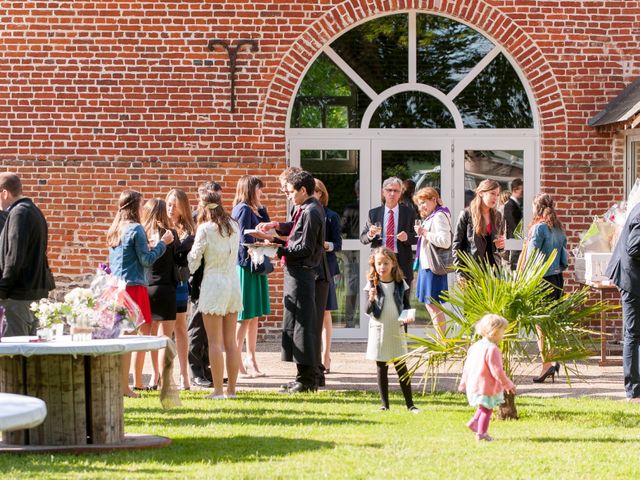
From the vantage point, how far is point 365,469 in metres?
7.22

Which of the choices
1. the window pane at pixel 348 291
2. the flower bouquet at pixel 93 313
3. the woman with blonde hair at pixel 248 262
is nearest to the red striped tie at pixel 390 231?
the woman with blonde hair at pixel 248 262

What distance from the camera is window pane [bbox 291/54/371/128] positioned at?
14688 millimetres

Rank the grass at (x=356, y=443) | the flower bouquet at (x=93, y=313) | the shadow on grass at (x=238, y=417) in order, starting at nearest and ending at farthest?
the grass at (x=356, y=443), the flower bouquet at (x=93, y=313), the shadow on grass at (x=238, y=417)

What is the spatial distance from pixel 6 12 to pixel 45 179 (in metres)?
1.95

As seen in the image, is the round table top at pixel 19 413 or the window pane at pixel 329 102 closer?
the round table top at pixel 19 413

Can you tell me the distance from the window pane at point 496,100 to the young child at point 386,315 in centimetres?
562

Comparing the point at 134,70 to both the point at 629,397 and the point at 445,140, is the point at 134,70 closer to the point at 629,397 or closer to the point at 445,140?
the point at 445,140

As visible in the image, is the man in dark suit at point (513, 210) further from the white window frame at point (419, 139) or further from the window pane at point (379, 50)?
the window pane at point (379, 50)

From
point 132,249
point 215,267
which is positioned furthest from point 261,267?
point 132,249

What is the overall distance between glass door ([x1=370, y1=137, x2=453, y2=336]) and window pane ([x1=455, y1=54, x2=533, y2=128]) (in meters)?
0.46

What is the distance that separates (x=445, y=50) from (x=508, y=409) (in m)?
6.47

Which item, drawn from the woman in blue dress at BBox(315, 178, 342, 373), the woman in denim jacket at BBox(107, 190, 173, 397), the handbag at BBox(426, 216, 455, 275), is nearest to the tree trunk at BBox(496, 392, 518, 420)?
the woman in blue dress at BBox(315, 178, 342, 373)

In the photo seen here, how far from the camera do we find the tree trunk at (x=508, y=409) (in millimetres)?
9250

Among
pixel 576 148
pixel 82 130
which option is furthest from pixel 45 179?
pixel 576 148
